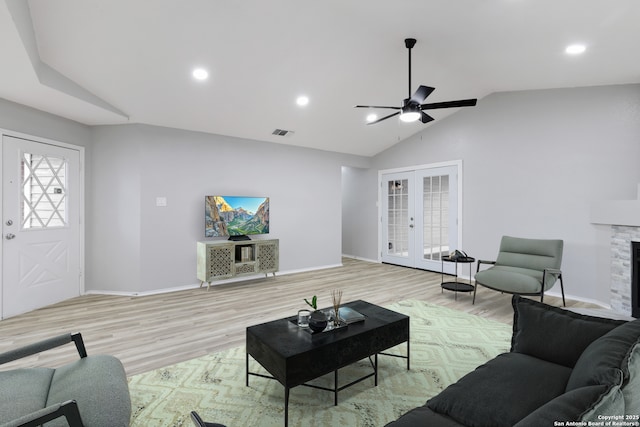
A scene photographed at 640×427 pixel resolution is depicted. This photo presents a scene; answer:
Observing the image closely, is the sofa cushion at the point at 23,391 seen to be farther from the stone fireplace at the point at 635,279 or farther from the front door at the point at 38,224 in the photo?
the stone fireplace at the point at 635,279

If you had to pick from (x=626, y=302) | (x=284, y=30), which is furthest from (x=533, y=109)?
(x=284, y=30)

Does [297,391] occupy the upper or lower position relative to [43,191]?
lower

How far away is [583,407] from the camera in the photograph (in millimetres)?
878

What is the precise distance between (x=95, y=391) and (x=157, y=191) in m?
3.79

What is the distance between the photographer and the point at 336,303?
7.80ft

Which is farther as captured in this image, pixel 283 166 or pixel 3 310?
pixel 283 166

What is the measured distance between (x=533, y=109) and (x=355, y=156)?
11.2 ft

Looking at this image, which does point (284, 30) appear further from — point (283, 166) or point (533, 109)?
point (533, 109)

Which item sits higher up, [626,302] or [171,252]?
[171,252]

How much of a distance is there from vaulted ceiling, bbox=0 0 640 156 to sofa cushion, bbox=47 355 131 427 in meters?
2.52

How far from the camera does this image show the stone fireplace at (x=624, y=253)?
3674mm

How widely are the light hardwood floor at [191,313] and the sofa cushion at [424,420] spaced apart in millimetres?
2069

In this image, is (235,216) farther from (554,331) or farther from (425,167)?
(554,331)

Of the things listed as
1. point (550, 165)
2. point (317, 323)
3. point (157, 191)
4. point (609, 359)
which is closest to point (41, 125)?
point (157, 191)
